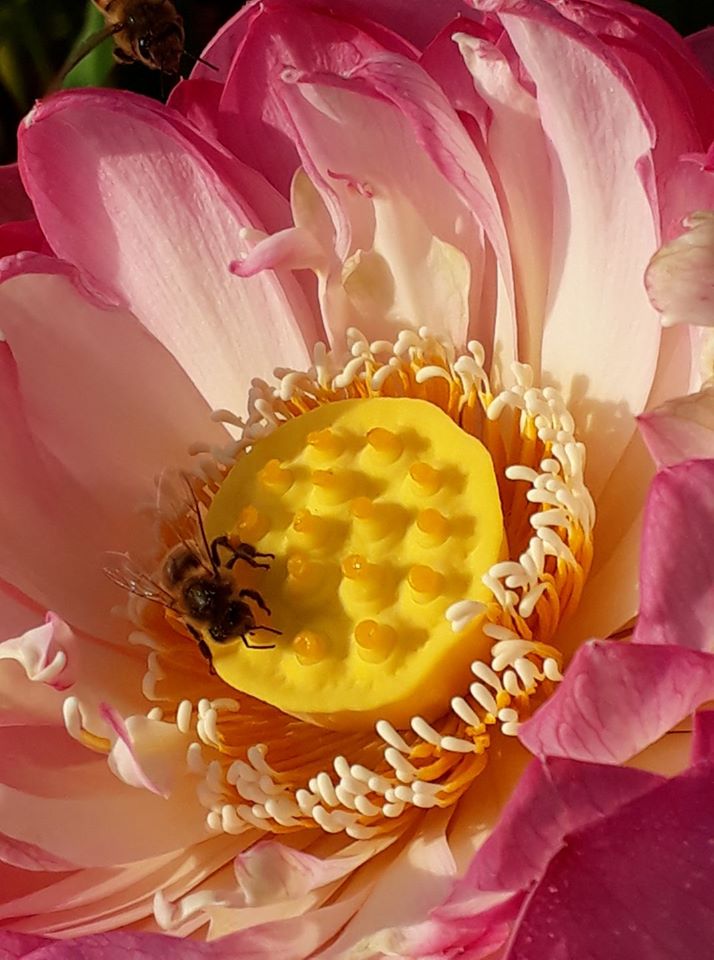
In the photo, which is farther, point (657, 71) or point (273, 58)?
point (273, 58)

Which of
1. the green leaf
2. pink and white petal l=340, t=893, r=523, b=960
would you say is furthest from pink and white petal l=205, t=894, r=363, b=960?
the green leaf

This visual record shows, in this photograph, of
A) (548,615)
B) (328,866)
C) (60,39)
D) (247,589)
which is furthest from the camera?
(60,39)

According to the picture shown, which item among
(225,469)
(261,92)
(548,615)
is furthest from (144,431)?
(548,615)

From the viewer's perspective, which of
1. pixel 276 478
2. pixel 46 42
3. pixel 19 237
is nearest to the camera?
pixel 276 478

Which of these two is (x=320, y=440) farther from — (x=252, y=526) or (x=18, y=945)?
(x=18, y=945)

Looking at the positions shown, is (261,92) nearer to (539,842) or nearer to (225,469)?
(225,469)

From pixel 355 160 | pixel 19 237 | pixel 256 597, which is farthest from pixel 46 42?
pixel 256 597

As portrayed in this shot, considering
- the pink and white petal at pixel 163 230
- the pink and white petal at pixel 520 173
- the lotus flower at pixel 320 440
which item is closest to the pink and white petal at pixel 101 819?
the lotus flower at pixel 320 440
